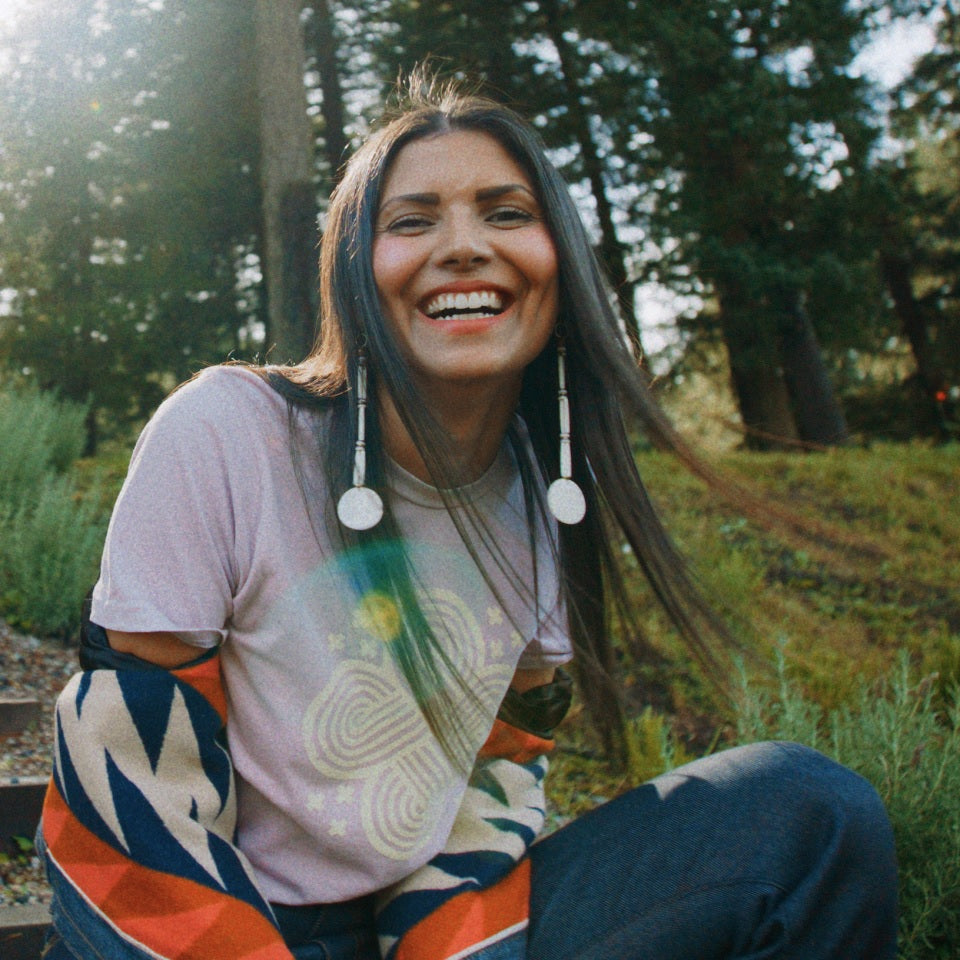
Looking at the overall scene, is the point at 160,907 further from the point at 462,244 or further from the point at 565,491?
the point at 462,244

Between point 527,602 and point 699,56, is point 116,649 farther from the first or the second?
point 699,56

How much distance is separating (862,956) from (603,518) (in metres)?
0.89

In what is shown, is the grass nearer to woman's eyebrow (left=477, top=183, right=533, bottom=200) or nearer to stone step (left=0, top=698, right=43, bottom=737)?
woman's eyebrow (left=477, top=183, right=533, bottom=200)

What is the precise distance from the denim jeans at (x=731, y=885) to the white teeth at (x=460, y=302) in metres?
0.93

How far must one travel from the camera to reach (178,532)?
1.48 meters

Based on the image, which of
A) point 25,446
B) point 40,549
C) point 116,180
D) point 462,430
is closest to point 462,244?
point 462,430

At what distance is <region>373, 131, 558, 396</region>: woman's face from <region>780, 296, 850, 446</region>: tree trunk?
10.9 m

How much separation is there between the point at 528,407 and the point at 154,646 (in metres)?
0.92

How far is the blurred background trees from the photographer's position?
11078 mm

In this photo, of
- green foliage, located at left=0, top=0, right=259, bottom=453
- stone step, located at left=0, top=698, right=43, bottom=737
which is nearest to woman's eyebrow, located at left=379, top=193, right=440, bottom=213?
stone step, located at left=0, top=698, right=43, bottom=737

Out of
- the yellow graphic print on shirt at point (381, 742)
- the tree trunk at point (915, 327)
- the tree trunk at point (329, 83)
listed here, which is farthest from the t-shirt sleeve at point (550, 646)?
the tree trunk at point (915, 327)

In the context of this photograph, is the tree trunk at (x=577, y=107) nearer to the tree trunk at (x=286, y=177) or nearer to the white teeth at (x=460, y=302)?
the tree trunk at (x=286, y=177)

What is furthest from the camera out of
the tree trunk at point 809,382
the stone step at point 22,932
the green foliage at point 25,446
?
the tree trunk at point 809,382

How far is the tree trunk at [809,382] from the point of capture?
1209 centimetres
